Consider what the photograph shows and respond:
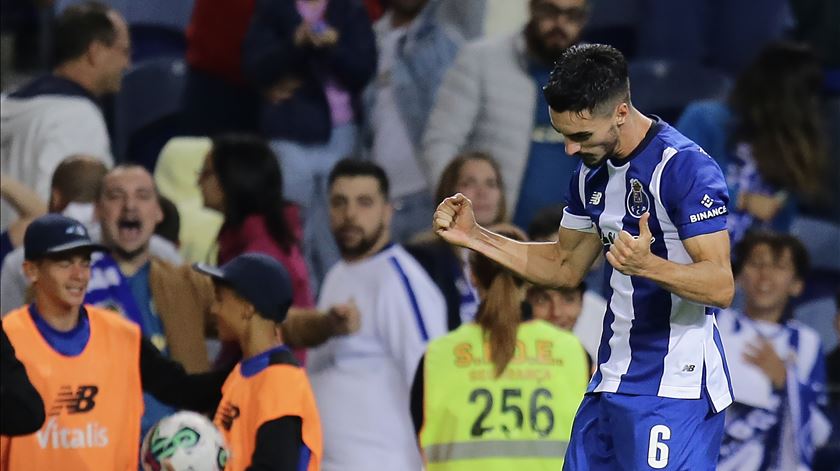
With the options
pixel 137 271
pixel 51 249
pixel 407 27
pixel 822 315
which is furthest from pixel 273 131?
pixel 822 315

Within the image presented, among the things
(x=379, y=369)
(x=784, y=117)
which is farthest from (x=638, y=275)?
(x=784, y=117)

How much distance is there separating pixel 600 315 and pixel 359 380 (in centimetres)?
116

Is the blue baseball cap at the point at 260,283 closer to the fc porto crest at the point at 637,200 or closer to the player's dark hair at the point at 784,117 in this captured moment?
the fc porto crest at the point at 637,200

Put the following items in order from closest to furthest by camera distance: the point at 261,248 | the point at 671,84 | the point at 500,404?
the point at 500,404
the point at 261,248
the point at 671,84

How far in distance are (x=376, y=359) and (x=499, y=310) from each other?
1191 mm

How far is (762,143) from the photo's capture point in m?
8.79

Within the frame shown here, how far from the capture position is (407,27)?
9422 millimetres

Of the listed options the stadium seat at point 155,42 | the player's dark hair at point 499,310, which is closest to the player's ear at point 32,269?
the player's dark hair at point 499,310

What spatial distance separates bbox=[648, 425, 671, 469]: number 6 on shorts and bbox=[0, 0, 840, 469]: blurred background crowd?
198 cm

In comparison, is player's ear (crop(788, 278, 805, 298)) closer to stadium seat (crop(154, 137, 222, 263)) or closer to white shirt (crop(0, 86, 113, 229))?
stadium seat (crop(154, 137, 222, 263))

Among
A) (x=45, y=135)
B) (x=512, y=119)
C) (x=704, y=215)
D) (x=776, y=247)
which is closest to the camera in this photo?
(x=704, y=215)

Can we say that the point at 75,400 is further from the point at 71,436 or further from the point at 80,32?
the point at 80,32

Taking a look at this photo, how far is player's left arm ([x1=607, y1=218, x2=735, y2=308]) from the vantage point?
4695 mm

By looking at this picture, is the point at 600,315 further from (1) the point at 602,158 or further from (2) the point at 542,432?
(1) the point at 602,158
